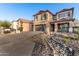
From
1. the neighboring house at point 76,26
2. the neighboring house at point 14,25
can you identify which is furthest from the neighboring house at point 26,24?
the neighboring house at point 76,26

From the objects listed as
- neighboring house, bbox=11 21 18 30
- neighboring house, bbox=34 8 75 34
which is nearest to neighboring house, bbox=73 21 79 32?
neighboring house, bbox=34 8 75 34

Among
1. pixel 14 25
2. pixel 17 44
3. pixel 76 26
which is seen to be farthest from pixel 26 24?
pixel 76 26

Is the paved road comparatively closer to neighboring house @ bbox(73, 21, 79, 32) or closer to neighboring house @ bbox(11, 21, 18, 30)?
neighboring house @ bbox(11, 21, 18, 30)

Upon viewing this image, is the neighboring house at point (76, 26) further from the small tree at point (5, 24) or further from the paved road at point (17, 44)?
the small tree at point (5, 24)

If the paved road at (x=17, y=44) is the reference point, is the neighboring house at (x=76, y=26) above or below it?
above

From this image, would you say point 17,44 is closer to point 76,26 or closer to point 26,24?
point 26,24

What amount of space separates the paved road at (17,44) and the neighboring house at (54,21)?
13 cm

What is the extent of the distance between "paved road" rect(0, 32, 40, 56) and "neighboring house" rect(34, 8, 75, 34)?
0.13 metres

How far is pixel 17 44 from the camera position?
1.86 meters

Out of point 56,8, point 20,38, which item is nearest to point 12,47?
point 20,38

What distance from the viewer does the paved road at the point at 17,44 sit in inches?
71.5

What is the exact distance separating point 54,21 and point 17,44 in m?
0.48

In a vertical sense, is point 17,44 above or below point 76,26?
below

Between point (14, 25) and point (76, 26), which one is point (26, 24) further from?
point (76, 26)
